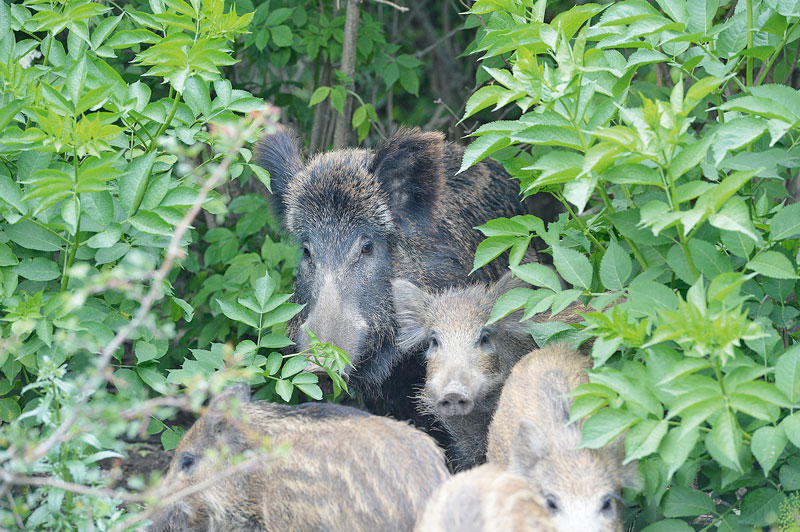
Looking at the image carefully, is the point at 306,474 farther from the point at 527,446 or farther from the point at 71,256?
the point at 71,256

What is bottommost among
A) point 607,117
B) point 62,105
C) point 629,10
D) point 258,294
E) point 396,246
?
point 396,246

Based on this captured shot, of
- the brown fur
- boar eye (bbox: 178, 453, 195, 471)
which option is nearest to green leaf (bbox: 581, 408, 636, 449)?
the brown fur

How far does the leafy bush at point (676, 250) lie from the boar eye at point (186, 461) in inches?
49.7

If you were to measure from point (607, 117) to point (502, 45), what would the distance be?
669 mm

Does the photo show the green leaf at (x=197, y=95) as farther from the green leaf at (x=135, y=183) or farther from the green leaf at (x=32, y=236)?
the green leaf at (x=32, y=236)

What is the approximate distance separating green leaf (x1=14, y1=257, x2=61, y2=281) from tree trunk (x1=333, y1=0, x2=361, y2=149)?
2583mm

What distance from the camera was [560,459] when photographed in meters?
3.23

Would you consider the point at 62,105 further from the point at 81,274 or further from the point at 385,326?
the point at 385,326

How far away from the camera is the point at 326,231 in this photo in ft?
15.6

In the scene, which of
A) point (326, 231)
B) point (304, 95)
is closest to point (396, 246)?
point (326, 231)

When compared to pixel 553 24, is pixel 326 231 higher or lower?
lower

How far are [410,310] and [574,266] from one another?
1280 mm

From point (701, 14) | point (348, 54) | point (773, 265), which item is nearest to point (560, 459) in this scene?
point (773, 265)

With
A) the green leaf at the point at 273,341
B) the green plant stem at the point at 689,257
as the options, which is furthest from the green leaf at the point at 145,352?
the green plant stem at the point at 689,257
